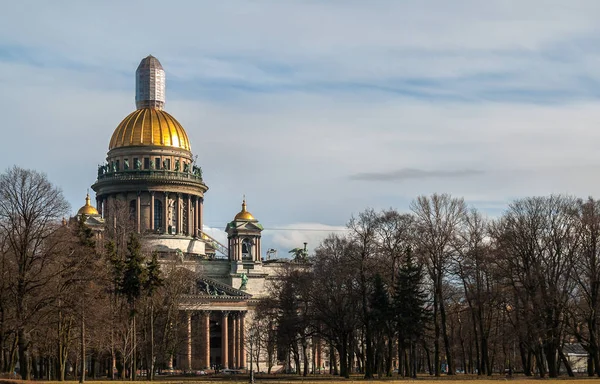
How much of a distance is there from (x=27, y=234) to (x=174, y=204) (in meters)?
91.9

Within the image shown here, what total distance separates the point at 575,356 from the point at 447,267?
67672 mm

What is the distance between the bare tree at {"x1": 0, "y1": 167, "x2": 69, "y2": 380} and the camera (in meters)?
67.2

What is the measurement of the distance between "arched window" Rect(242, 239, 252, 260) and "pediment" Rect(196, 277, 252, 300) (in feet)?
30.7

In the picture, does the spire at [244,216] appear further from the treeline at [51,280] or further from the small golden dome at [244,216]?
the treeline at [51,280]

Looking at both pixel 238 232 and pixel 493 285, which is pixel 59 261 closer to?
pixel 493 285

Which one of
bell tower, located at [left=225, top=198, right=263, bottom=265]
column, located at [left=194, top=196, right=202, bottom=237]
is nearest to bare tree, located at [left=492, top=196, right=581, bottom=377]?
bell tower, located at [left=225, top=198, right=263, bottom=265]

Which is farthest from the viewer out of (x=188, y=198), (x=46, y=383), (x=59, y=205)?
(x=188, y=198)

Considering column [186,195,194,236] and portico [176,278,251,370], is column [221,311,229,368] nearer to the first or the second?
portico [176,278,251,370]

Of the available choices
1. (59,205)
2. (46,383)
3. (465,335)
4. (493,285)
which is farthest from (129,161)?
(46,383)

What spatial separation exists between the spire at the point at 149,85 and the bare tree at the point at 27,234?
94.1 m

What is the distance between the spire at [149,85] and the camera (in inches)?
6447

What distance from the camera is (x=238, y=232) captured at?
157m

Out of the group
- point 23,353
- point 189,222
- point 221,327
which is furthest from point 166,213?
point 23,353

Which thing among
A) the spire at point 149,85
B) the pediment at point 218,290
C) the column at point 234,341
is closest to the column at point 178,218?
the pediment at point 218,290
